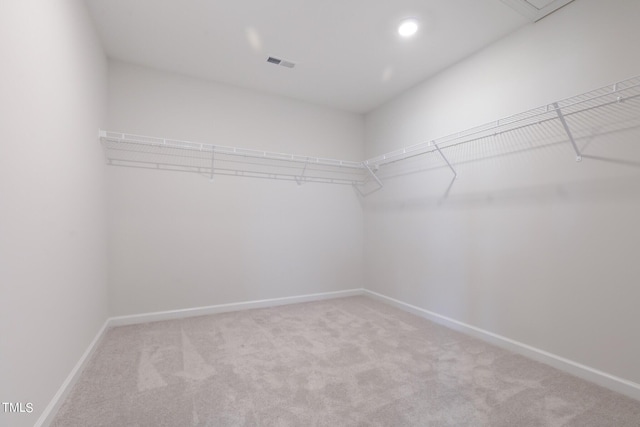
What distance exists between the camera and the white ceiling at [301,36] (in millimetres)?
2057

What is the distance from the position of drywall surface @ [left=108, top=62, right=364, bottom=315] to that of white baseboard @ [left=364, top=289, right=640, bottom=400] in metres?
1.39

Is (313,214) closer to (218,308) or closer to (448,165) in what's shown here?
(218,308)

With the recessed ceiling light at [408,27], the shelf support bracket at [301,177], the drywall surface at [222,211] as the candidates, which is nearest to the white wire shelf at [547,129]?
the recessed ceiling light at [408,27]

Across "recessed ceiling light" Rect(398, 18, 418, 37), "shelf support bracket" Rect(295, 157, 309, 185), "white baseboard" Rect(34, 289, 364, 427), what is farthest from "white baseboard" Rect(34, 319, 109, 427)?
"recessed ceiling light" Rect(398, 18, 418, 37)

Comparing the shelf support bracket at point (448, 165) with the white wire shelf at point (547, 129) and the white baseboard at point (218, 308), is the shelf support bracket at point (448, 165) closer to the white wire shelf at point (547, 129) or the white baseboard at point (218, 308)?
the white wire shelf at point (547, 129)

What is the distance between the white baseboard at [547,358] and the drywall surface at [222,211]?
54.6 inches

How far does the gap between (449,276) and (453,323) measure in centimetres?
42

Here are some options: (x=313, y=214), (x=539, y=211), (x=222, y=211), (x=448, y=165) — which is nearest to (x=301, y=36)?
(x=448, y=165)

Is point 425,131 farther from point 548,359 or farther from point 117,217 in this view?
point 117,217

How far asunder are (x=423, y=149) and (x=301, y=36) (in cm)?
156

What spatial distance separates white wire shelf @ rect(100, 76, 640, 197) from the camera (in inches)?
71.2

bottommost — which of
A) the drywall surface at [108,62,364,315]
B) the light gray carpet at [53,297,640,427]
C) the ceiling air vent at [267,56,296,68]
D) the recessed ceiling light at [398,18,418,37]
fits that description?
the light gray carpet at [53,297,640,427]

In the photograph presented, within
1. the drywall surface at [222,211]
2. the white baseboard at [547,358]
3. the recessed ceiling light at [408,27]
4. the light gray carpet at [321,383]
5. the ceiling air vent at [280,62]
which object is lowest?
the light gray carpet at [321,383]

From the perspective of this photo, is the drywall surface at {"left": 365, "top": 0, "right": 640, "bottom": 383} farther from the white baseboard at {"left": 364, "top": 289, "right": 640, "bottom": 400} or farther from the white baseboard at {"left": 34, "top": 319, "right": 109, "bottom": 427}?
the white baseboard at {"left": 34, "top": 319, "right": 109, "bottom": 427}
